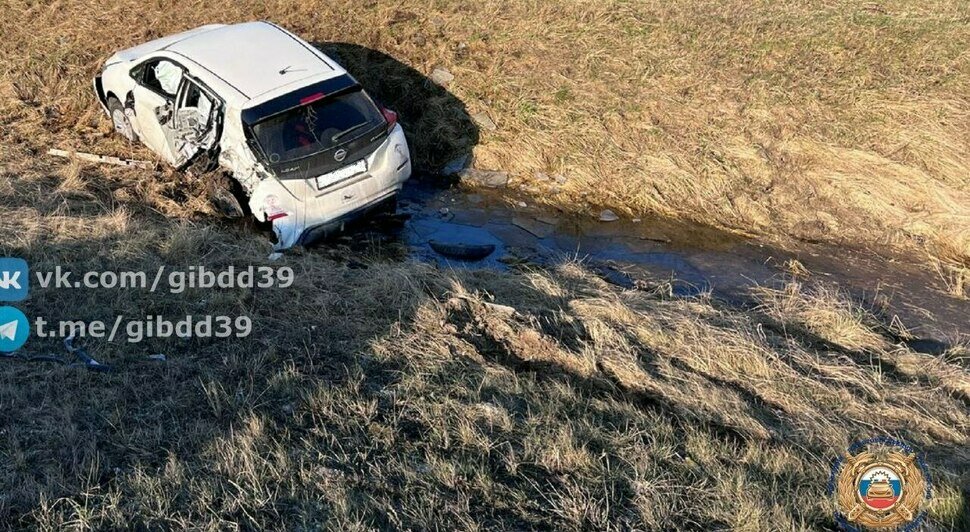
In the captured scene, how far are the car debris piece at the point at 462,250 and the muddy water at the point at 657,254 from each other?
0.10ft

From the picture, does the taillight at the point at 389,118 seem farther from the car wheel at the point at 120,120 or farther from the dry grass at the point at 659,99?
the car wheel at the point at 120,120

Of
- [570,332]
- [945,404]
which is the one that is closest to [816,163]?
[945,404]

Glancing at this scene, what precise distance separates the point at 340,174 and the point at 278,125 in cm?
78

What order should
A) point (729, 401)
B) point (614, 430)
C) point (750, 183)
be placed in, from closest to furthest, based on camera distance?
1. point (614, 430)
2. point (729, 401)
3. point (750, 183)

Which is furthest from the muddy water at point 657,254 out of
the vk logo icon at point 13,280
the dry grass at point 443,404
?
the vk logo icon at point 13,280

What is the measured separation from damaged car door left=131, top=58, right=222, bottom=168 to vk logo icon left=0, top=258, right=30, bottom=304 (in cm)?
222

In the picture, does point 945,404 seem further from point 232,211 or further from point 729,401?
point 232,211

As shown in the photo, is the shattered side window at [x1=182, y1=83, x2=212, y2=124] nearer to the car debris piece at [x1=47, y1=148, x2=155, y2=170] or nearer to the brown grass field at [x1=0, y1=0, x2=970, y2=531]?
the brown grass field at [x1=0, y1=0, x2=970, y2=531]

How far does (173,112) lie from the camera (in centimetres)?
840

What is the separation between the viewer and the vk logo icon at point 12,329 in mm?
5570

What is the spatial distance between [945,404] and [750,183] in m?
4.79

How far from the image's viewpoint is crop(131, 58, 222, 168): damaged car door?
804cm

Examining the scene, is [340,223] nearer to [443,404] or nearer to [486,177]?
[486,177]

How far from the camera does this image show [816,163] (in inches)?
406
